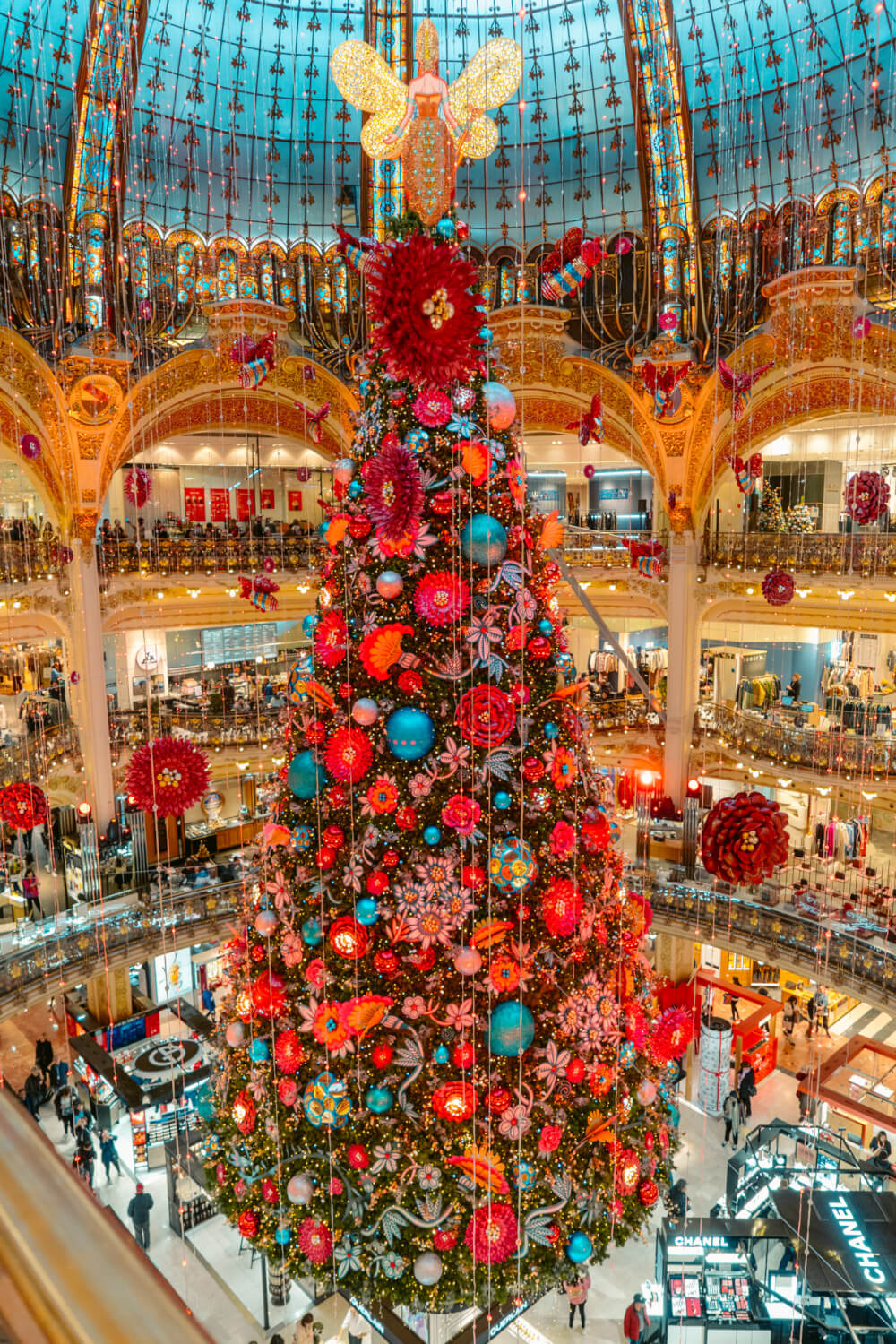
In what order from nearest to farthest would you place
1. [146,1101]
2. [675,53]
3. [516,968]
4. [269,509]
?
[516,968]
[146,1101]
[675,53]
[269,509]

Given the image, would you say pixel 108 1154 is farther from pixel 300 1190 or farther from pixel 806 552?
pixel 806 552

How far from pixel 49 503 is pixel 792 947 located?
14412 millimetres

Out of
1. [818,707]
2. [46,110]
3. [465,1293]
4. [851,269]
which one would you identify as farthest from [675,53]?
[465,1293]

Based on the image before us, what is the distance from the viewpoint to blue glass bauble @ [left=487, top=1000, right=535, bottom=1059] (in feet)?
14.3

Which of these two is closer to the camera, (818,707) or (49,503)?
(49,503)

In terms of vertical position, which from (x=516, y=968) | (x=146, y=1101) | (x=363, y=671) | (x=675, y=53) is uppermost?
(x=675, y=53)

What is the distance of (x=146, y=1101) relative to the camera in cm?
1084

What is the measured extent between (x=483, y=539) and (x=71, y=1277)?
13.1 ft

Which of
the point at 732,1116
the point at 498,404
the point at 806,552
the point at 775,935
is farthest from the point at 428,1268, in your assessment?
the point at 806,552

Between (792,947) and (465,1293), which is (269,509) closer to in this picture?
(792,947)

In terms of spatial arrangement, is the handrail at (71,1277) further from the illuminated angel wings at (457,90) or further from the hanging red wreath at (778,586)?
the hanging red wreath at (778,586)

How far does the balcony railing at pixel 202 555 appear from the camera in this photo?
15.9m

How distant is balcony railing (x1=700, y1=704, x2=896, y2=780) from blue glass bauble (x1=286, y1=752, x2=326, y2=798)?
10.9 metres

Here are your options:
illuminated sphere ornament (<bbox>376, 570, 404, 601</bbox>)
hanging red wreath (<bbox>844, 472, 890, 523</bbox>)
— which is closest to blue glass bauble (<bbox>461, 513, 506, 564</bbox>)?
illuminated sphere ornament (<bbox>376, 570, 404, 601</bbox>)
